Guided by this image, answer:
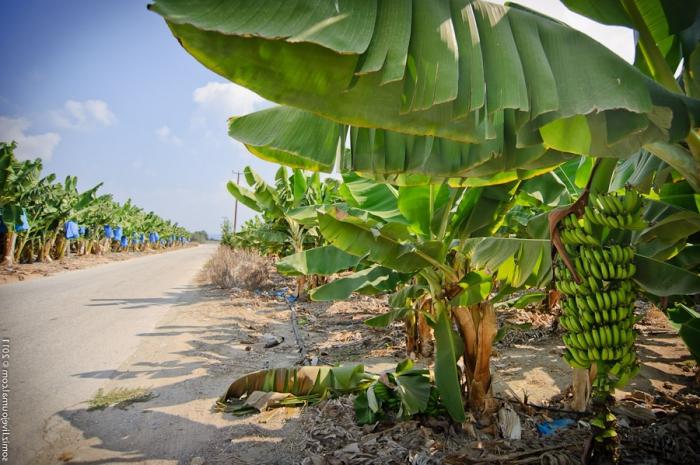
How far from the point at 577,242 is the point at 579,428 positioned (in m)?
1.82

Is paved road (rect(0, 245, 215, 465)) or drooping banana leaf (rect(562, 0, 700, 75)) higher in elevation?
drooping banana leaf (rect(562, 0, 700, 75))

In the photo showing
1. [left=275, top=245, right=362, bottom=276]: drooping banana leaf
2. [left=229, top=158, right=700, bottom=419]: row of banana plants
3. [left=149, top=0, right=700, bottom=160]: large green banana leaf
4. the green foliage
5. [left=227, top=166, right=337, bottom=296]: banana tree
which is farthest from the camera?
the green foliage

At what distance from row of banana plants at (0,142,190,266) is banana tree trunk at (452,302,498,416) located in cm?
1424

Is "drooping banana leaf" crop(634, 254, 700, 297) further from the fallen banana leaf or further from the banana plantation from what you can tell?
the fallen banana leaf

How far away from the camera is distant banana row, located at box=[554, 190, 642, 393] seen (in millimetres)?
1594

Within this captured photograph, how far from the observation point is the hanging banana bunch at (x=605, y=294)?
159 cm

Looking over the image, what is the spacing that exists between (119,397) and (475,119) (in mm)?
3825

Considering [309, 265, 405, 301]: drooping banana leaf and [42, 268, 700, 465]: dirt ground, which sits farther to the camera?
[309, 265, 405, 301]: drooping banana leaf

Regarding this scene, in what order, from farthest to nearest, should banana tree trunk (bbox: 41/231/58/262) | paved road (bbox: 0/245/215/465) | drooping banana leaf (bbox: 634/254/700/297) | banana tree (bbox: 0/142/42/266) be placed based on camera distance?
1. banana tree trunk (bbox: 41/231/58/262)
2. banana tree (bbox: 0/142/42/266)
3. paved road (bbox: 0/245/215/465)
4. drooping banana leaf (bbox: 634/254/700/297)

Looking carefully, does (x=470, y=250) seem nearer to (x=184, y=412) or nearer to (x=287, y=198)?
(x=184, y=412)

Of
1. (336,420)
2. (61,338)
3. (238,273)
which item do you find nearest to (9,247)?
(238,273)

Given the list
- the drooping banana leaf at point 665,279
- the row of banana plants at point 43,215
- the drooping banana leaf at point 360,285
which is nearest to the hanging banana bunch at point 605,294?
the drooping banana leaf at point 665,279

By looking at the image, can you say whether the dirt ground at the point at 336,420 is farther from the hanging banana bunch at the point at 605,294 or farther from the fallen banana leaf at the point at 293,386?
the hanging banana bunch at the point at 605,294

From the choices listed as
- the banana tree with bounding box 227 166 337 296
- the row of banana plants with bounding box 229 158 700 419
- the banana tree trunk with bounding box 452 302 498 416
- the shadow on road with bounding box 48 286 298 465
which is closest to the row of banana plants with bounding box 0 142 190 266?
the banana tree with bounding box 227 166 337 296
